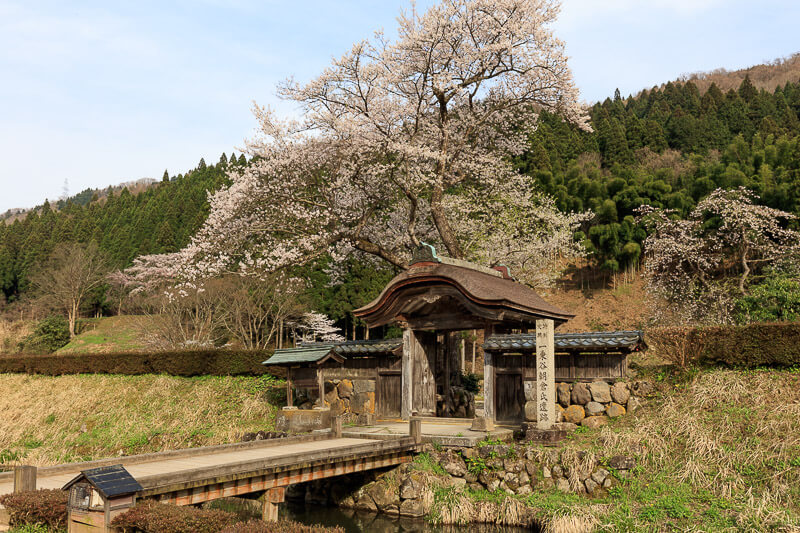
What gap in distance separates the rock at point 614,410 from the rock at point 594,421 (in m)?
0.13

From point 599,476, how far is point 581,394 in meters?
2.35

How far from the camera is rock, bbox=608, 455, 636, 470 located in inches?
407

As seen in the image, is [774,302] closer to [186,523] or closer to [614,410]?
[614,410]

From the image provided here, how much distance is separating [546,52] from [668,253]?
49.6 feet

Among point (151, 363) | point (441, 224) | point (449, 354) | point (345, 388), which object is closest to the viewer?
point (345, 388)

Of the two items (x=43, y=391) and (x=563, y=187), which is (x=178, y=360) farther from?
(x=563, y=187)

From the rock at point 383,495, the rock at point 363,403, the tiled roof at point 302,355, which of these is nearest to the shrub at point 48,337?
the tiled roof at point 302,355

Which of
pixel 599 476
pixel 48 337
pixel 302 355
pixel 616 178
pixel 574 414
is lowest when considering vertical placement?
pixel 48 337

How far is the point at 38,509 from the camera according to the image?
7242 millimetres

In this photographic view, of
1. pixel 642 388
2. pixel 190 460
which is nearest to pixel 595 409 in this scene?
pixel 642 388

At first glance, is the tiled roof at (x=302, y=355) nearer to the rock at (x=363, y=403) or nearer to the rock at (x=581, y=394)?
the rock at (x=363, y=403)

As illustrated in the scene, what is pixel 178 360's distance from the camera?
21.8 m

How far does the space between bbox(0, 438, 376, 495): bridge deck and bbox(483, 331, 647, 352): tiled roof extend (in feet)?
12.2

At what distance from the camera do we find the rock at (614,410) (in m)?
12.1
